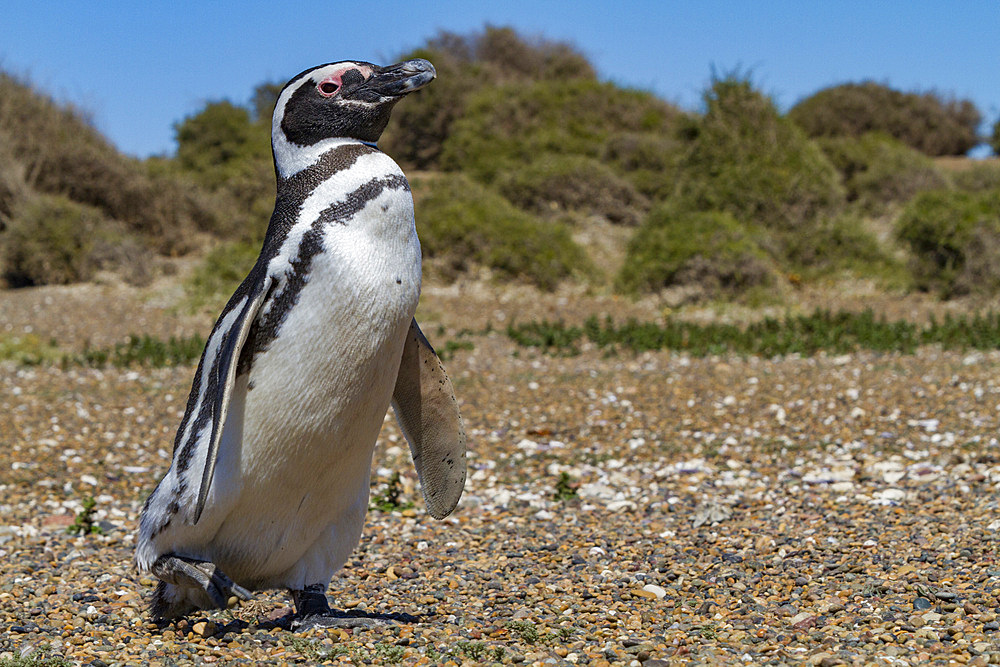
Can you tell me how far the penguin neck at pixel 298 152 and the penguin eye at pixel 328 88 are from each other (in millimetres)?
136

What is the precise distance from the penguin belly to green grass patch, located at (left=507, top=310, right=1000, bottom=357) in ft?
21.9

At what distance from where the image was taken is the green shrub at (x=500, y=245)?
13.1 metres

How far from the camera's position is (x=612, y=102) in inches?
933

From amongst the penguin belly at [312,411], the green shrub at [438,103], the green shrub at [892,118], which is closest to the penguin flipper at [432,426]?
the penguin belly at [312,411]

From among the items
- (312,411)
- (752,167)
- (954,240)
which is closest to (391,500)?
(312,411)

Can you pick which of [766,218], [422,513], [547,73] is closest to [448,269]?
[766,218]

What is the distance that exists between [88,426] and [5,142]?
12234 millimetres

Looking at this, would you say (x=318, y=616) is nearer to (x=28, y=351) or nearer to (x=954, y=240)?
(x=28, y=351)

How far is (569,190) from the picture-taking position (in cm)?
1739

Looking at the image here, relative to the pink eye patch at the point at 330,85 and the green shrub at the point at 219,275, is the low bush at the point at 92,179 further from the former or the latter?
the pink eye patch at the point at 330,85

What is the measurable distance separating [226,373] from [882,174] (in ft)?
66.3

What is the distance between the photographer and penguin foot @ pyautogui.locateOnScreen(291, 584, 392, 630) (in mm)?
2965

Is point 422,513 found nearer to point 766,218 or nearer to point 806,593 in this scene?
point 806,593

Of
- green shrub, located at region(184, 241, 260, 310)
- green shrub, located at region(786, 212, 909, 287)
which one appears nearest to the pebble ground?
green shrub, located at region(184, 241, 260, 310)
